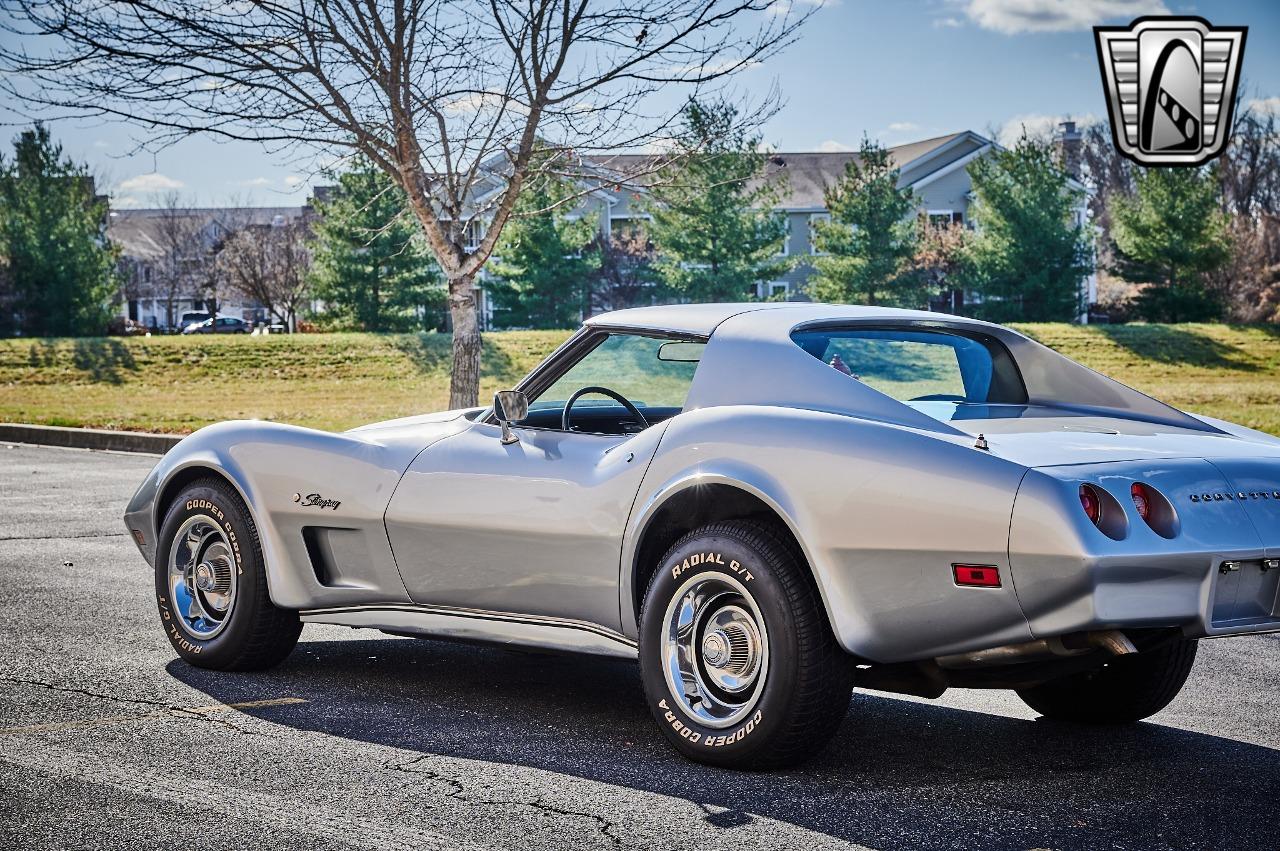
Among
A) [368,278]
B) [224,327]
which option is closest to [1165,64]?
[368,278]

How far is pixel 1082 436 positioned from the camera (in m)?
4.45

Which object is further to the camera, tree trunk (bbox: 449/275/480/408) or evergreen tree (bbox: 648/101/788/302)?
evergreen tree (bbox: 648/101/788/302)

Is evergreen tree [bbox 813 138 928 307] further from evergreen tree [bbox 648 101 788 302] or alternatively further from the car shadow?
the car shadow

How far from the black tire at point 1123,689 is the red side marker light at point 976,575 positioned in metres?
1.16

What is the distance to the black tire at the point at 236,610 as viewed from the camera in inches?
226

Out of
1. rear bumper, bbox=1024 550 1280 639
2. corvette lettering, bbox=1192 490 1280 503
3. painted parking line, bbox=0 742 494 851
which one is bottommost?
painted parking line, bbox=0 742 494 851

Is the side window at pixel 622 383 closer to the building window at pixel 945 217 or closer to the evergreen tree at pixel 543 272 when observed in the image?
the evergreen tree at pixel 543 272

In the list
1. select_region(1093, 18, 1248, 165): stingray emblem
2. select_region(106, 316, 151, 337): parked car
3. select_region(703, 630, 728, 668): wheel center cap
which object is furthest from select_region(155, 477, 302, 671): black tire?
select_region(106, 316, 151, 337): parked car

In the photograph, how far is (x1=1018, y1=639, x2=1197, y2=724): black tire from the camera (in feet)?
16.5

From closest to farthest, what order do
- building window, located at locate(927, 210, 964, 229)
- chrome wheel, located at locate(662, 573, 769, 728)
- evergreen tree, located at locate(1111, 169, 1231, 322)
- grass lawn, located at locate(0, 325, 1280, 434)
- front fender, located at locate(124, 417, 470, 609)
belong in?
chrome wheel, located at locate(662, 573, 769, 728) < front fender, located at locate(124, 417, 470, 609) < grass lawn, located at locate(0, 325, 1280, 434) < evergreen tree, located at locate(1111, 169, 1231, 322) < building window, located at locate(927, 210, 964, 229)

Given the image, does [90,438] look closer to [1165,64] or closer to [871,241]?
[1165,64]

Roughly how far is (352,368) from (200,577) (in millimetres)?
32710

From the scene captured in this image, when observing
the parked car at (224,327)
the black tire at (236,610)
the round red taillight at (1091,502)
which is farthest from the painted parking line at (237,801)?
the parked car at (224,327)

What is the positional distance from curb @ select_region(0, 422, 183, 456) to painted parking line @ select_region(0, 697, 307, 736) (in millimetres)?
13602
